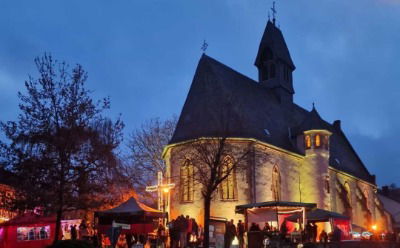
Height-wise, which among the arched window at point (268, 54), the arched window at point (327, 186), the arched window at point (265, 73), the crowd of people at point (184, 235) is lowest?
the crowd of people at point (184, 235)

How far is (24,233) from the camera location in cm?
2702

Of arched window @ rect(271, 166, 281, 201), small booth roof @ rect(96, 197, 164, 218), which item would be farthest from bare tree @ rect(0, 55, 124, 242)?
arched window @ rect(271, 166, 281, 201)

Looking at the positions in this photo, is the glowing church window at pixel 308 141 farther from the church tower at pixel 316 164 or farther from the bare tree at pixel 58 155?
the bare tree at pixel 58 155

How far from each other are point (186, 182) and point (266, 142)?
20.9ft

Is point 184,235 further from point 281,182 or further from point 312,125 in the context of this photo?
point 312,125

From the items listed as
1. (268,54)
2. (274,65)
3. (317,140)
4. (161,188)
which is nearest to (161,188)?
(161,188)

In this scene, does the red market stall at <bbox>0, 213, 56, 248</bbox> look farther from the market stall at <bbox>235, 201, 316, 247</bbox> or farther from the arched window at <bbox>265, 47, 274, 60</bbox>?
the arched window at <bbox>265, 47, 274, 60</bbox>

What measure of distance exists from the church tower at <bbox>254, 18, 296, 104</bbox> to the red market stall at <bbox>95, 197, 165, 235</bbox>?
2291cm

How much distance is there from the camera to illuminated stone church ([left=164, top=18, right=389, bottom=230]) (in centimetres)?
3391

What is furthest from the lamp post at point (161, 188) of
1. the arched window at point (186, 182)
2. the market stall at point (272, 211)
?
the market stall at point (272, 211)

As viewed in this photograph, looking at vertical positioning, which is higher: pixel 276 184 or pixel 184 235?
pixel 276 184

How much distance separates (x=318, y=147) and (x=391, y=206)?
1242 inches

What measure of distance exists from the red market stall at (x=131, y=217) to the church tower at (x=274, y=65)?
22.9m

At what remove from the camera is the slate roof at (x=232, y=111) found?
114 feet
